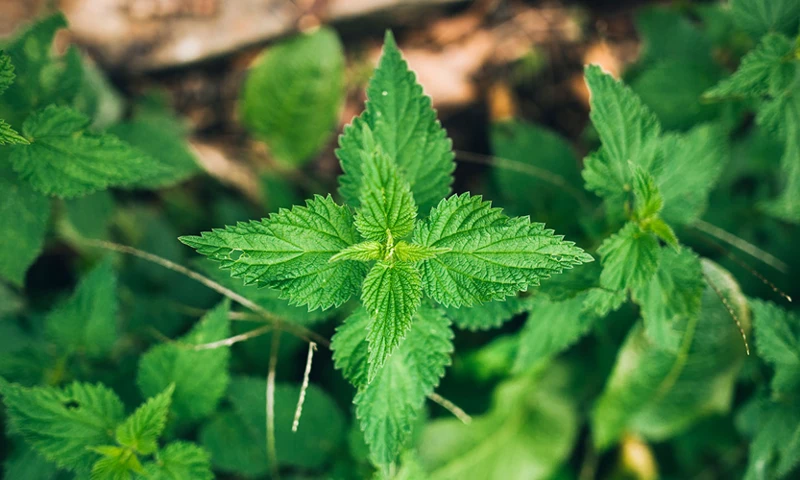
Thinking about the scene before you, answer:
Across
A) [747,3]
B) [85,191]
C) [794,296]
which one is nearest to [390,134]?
[85,191]

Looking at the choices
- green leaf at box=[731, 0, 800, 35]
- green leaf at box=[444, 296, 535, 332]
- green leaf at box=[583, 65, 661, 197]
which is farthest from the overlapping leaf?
green leaf at box=[731, 0, 800, 35]

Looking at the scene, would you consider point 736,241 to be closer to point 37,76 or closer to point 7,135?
point 7,135

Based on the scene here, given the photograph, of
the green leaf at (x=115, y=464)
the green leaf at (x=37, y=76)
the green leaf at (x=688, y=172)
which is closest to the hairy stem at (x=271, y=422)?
the green leaf at (x=115, y=464)

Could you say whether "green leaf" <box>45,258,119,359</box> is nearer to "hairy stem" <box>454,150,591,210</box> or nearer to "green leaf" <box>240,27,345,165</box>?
"green leaf" <box>240,27,345,165</box>

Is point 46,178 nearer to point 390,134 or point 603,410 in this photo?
point 390,134

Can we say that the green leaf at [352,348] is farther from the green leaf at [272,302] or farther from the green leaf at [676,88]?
the green leaf at [676,88]

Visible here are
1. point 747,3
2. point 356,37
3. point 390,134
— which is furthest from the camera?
point 356,37
